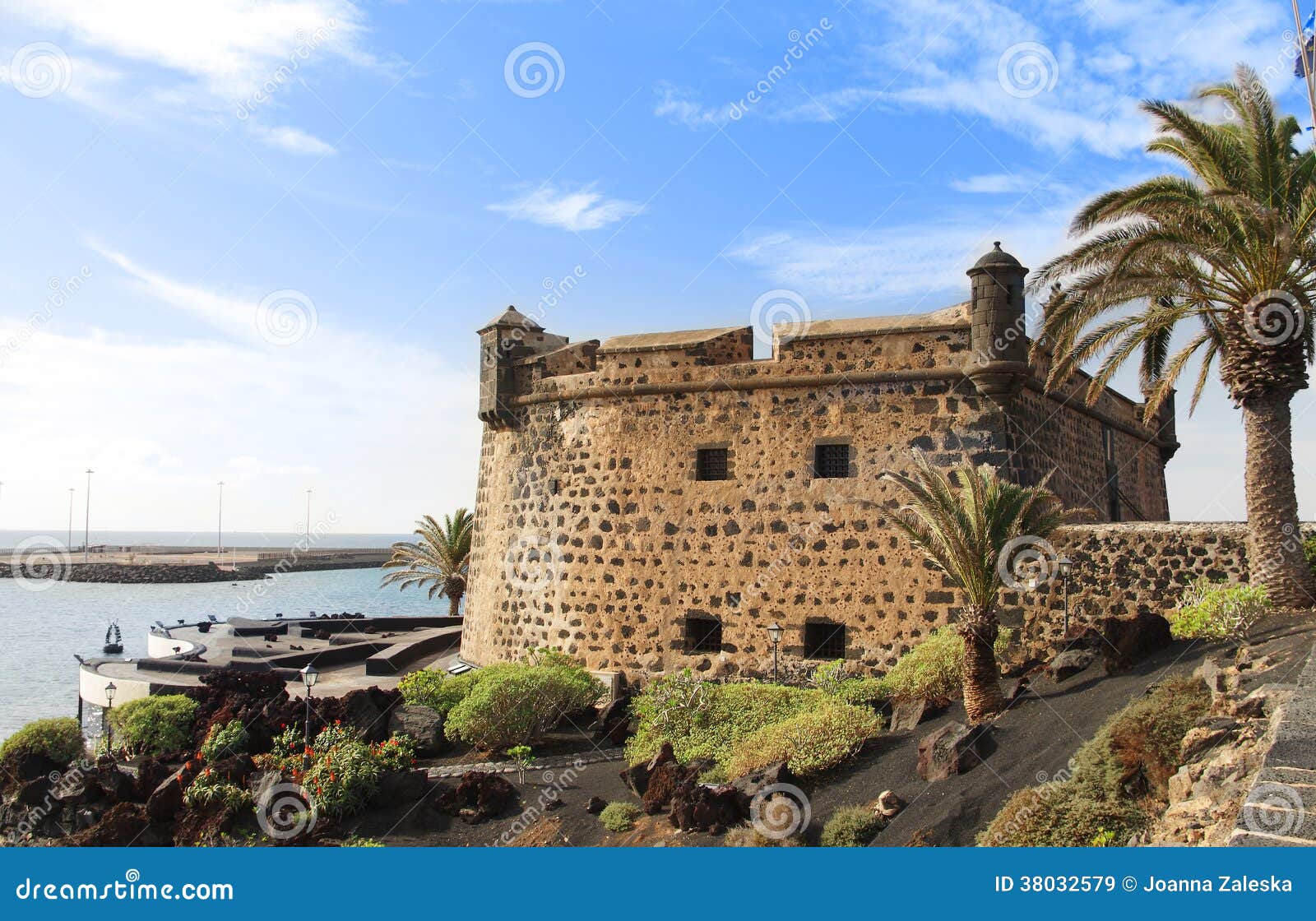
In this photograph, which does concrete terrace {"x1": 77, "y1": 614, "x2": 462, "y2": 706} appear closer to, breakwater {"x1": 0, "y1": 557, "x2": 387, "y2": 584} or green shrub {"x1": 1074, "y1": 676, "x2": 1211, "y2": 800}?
green shrub {"x1": 1074, "y1": 676, "x2": 1211, "y2": 800}

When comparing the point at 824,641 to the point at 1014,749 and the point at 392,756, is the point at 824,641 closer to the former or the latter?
the point at 1014,749

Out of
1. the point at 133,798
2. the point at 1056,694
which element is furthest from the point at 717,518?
the point at 133,798

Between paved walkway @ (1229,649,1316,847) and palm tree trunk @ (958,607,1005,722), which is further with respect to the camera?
palm tree trunk @ (958,607,1005,722)

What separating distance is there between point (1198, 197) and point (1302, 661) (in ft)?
20.3

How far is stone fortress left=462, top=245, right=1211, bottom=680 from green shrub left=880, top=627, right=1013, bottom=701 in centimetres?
63

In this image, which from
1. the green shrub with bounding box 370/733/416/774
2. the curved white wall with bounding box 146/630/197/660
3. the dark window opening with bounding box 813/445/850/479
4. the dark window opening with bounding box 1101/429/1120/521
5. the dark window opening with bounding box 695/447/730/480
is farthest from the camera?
the curved white wall with bounding box 146/630/197/660

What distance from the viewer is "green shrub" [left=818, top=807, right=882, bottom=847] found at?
404 inches

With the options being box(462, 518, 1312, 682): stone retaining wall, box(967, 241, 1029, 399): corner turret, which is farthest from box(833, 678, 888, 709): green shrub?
box(967, 241, 1029, 399): corner turret

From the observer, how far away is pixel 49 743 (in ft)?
58.4

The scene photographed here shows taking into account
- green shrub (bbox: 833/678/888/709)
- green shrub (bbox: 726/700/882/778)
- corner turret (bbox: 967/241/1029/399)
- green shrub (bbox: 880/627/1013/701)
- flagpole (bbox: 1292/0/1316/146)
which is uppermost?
flagpole (bbox: 1292/0/1316/146)

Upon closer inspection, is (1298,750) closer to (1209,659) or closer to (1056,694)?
(1209,659)

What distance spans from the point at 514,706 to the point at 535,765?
3.95 feet

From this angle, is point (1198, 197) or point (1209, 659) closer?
point (1209, 659)

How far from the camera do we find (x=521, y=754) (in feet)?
49.9
